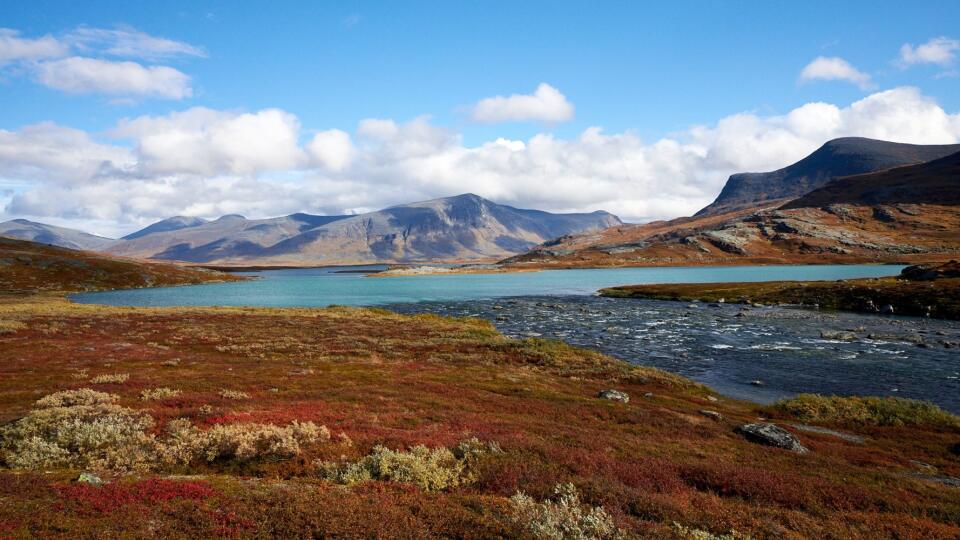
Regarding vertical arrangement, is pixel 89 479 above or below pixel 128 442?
above

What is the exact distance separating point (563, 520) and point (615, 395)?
782 inches

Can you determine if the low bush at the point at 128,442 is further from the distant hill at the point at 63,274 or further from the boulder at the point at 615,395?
the distant hill at the point at 63,274

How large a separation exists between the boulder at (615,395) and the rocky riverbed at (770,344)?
1043cm

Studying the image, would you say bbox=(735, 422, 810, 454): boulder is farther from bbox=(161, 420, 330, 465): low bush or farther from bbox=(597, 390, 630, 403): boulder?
bbox=(161, 420, 330, 465): low bush

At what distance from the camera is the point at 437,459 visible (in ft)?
52.3

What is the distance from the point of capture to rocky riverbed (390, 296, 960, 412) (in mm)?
37000

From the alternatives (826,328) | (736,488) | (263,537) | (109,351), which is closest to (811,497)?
(736,488)

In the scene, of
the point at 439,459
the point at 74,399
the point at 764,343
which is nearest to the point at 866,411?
the point at 439,459

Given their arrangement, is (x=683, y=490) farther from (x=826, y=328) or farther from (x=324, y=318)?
(x=324, y=318)

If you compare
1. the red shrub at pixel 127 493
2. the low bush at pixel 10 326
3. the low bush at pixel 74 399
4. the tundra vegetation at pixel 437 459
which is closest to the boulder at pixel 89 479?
the tundra vegetation at pixel 437 459

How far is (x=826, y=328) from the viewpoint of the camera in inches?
2453

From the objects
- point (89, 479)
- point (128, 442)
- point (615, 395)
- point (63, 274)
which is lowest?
point (615, 395)

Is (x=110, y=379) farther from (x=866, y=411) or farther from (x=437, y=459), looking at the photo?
(x=866, y=411)

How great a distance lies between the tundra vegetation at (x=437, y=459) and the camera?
11641 millimetres
